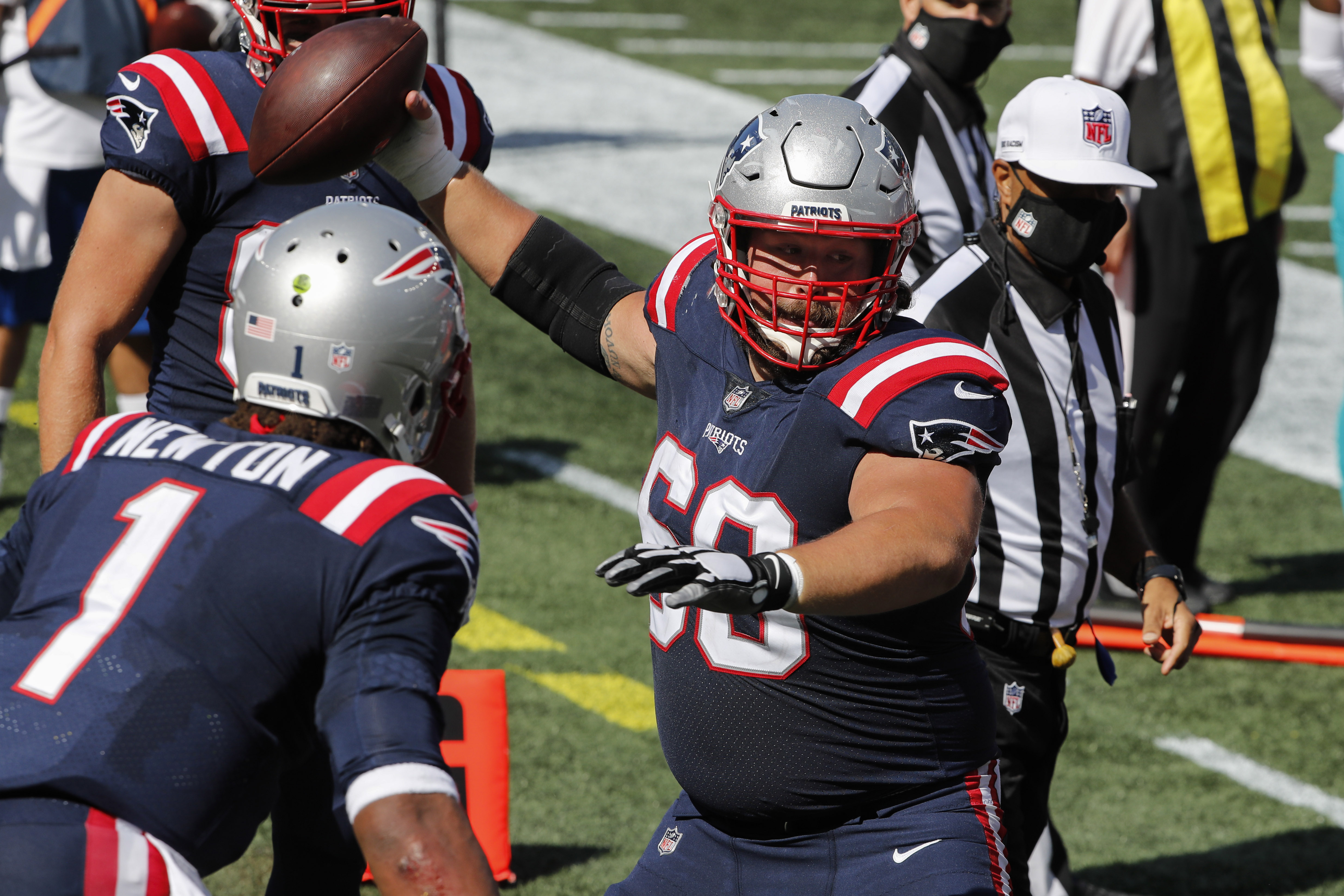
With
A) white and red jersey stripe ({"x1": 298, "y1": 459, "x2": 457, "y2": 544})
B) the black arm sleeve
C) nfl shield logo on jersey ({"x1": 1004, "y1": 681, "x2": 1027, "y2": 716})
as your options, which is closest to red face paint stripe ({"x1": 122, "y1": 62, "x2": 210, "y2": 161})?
the black arm sleeve

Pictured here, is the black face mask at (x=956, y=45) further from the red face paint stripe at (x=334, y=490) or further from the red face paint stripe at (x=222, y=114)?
the red face paint stripe at (x=334, y=490)

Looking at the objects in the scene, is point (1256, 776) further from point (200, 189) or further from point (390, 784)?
point (390, 784)

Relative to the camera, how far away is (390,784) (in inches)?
68.7

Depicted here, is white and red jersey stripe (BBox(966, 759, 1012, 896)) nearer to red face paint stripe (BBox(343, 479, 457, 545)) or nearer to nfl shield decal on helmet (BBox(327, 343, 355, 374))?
red face paint stripe (BBox(343, 479, 457, 545))

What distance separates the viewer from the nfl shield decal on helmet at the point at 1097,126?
3.29 meters

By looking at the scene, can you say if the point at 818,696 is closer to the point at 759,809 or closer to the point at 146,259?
the point at 759,809

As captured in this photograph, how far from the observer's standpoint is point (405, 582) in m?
1.84

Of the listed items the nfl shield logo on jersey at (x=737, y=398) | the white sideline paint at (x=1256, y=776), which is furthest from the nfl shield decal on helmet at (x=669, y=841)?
the white sideline paint at (x=1256, y=776)

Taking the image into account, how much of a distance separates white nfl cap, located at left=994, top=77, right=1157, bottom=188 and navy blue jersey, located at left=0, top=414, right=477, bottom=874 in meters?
1.82

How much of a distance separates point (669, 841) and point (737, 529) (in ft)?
1.90

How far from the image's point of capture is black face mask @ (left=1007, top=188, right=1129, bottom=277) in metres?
3.27

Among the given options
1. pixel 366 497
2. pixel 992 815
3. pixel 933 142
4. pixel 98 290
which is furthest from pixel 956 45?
pixel 366 497

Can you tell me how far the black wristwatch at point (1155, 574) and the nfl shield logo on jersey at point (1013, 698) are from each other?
0.32 metres

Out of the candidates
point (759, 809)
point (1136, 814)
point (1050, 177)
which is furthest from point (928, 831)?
point (1136, 814)
